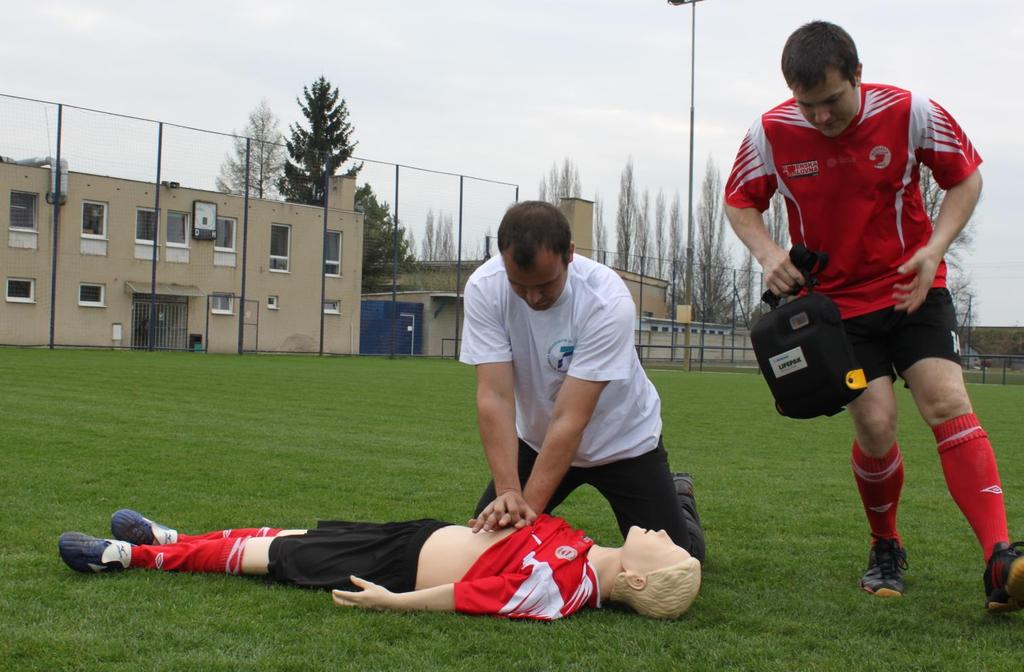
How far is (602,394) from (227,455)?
4.34 meters

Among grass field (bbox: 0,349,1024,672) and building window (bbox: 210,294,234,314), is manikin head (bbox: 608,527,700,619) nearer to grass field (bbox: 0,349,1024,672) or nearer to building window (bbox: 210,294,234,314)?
grass field (bbox: 0,349,1024,672)

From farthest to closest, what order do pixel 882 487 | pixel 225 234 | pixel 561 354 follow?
pixel 225 234 < pixel 882 487 < pixel 561 354

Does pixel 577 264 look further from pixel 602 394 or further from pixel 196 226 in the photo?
pixel 196 226

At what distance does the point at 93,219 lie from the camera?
33938 millimetres

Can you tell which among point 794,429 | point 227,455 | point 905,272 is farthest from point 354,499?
point 794,429

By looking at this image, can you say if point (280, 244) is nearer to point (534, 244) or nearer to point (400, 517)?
point (400, 517)

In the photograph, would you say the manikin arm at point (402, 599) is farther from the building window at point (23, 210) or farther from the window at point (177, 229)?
the window at point (177, 229)

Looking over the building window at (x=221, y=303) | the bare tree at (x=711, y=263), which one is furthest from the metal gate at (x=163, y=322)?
the bare tree at (x=711, y=263)

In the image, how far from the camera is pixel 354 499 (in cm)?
618

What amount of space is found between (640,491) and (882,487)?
1022 millimetres

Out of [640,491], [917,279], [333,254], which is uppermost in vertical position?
[333,254]

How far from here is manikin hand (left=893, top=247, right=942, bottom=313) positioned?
3.84m

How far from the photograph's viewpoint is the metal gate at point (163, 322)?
114 ft

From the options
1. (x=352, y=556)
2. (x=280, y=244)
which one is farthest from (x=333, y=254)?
(x=352, y=556)
